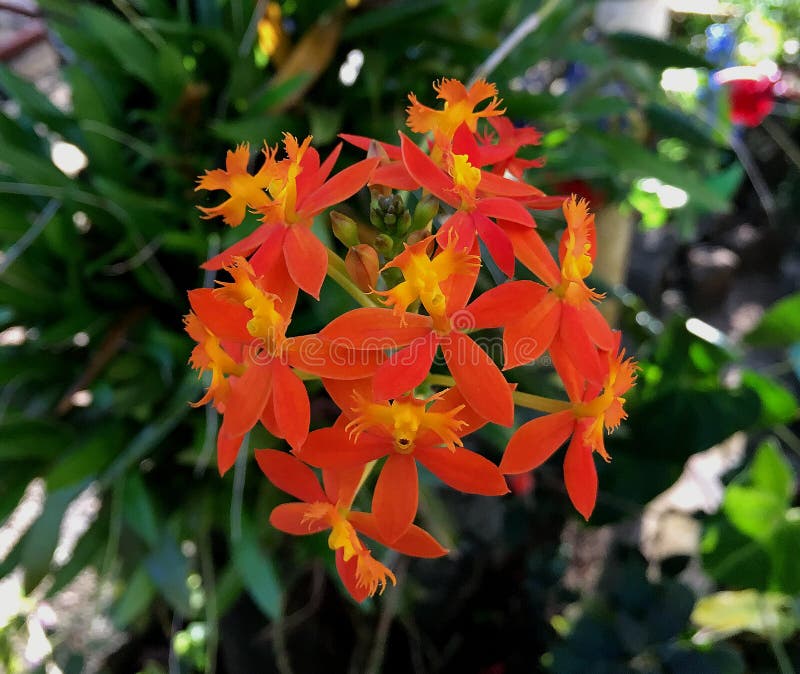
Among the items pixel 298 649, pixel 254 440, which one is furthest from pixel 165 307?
pixel 298 649

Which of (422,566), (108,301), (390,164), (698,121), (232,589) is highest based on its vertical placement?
(390,164)

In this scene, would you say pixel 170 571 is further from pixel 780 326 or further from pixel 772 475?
pixel 780 326

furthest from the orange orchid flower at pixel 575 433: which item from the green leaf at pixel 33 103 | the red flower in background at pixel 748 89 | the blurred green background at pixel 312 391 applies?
the red flower in background at pixel 748 89

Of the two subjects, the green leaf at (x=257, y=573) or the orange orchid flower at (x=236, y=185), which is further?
the green leaf at (x=257, y=573)

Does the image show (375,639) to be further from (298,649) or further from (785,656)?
(785,656)

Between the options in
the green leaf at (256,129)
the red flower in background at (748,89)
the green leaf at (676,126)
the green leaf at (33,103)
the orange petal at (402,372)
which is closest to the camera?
the orange petal at (402,372)

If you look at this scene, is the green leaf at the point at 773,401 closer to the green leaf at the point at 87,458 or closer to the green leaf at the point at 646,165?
the green leaf at the point at 646,165
